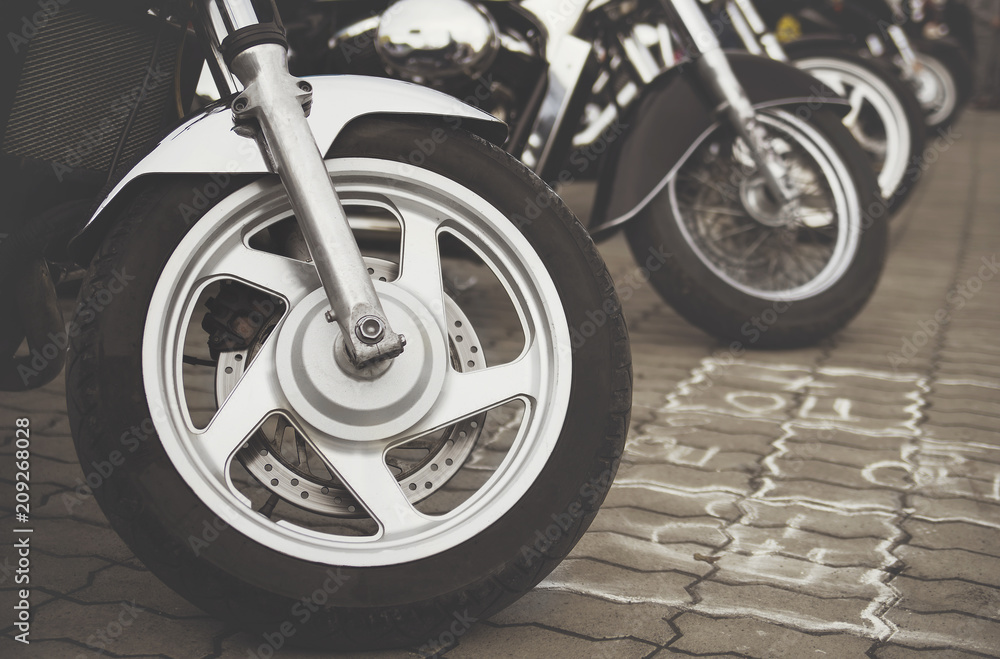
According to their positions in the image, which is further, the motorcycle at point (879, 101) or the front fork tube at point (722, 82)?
the motorcycle at point (879, 101)

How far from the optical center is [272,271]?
5.27ft

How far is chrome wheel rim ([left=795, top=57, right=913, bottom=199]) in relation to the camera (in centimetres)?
478

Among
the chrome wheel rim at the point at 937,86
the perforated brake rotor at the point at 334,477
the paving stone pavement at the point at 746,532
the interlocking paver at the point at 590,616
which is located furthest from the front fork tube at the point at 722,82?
the chrome wheel rim at the point at 937,86

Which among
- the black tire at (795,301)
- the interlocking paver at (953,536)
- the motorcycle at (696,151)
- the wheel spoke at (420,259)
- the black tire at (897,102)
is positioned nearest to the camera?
the wheel spoke at (420,259)

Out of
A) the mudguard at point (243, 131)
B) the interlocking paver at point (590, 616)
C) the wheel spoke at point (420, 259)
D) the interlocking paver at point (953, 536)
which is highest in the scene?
the mudguard at point (243, 131)

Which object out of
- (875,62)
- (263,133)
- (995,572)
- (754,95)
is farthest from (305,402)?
(875,62)

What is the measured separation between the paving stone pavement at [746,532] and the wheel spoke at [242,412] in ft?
1.08

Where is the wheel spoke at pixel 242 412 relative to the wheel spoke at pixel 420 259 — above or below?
below

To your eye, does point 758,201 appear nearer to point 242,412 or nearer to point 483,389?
point 483,389

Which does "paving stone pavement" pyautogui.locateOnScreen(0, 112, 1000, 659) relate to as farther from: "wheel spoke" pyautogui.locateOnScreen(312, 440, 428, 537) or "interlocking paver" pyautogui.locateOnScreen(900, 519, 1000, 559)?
"wheel spoke" pyautogui.locateOnScreen(312, 440, 428, 537)

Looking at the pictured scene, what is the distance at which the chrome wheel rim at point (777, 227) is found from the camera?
3480 mm

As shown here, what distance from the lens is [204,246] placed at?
5.06ft

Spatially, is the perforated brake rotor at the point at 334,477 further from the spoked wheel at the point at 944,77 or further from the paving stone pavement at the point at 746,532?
the spoked wheel at the point at 944,77

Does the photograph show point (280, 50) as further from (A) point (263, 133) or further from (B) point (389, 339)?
(B) point (389, 339)
